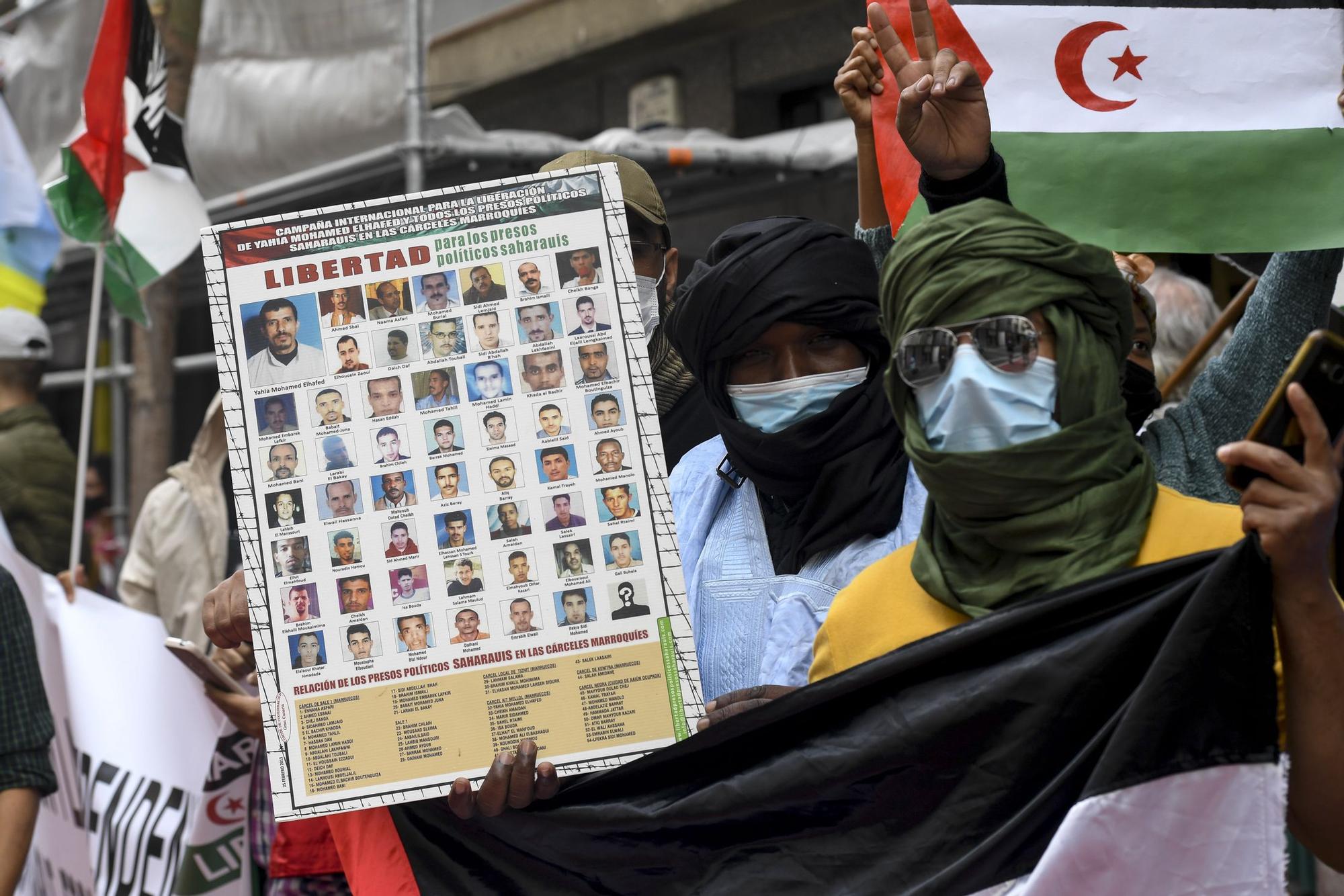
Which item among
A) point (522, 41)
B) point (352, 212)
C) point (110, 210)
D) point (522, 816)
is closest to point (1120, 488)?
point (522, 816)

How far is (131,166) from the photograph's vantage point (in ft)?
16.8

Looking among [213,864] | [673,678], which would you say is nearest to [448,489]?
[673,678]

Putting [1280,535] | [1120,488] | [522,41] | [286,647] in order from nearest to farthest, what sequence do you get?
[1280,535], [1120,488], [286,647], [522,41]

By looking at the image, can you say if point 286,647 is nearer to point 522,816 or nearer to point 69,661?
point 522,816

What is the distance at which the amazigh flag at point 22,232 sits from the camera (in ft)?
19.5

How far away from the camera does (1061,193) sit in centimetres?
279

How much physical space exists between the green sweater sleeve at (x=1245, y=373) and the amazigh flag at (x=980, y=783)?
0.70 m

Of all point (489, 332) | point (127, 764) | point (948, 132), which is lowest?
point (127, 764)

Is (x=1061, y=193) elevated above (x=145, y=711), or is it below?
above

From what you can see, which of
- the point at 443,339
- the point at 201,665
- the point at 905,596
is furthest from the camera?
the point at 201,665

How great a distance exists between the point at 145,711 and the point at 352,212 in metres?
2.15

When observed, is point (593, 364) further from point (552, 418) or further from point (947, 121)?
point (947, 121)

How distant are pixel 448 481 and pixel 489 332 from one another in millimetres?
224

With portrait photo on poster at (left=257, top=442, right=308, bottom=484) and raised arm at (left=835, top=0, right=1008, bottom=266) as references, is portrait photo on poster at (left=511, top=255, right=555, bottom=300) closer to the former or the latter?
portrait photo on poster at (left=257, top=442, right=308, bottom=484)
